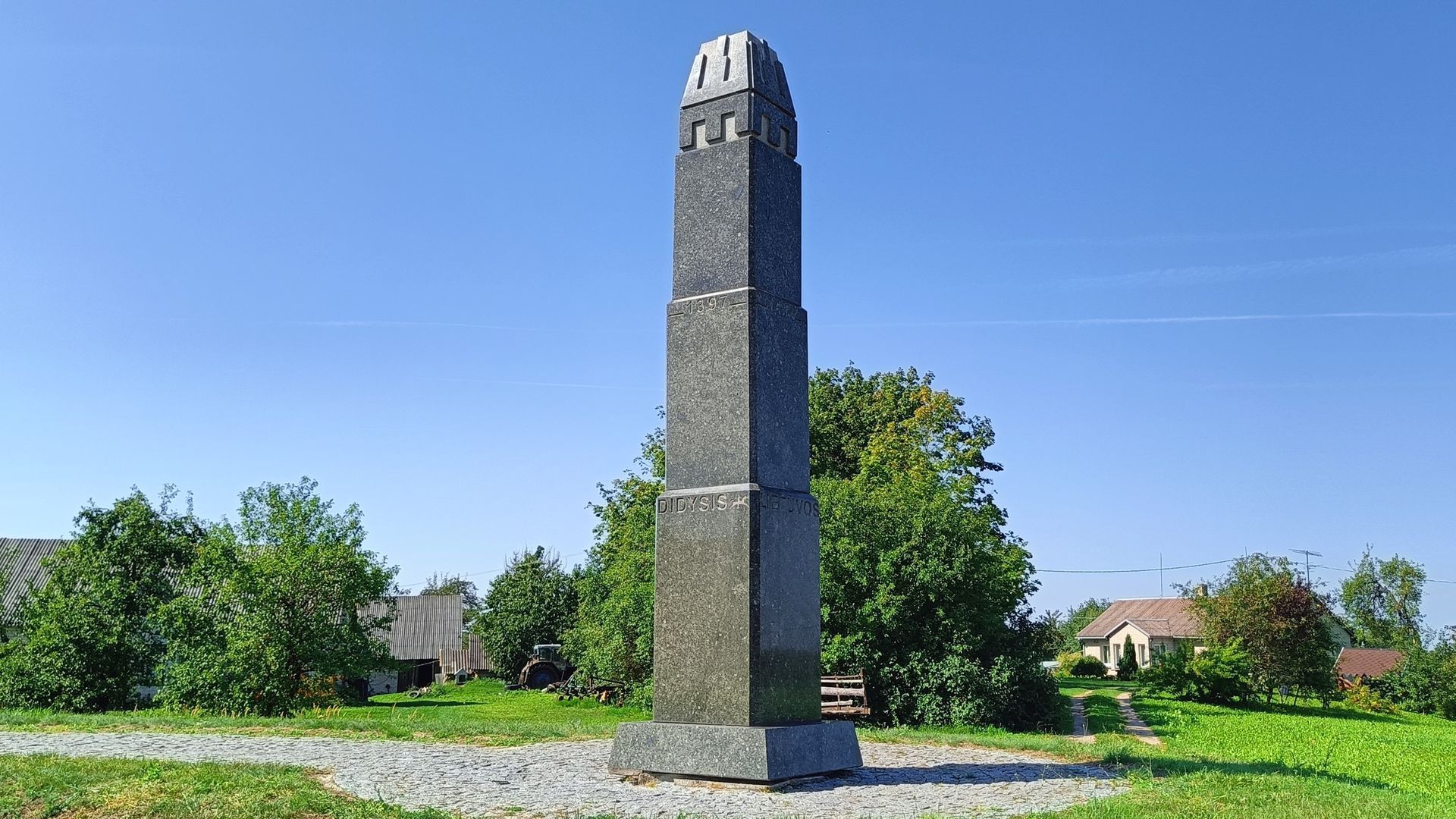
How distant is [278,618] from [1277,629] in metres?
34.8

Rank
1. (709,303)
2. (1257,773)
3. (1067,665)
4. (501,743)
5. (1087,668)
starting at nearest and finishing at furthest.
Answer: (709,303) → (1257,773) → (501,743) → (1087,668) → (1067,665)

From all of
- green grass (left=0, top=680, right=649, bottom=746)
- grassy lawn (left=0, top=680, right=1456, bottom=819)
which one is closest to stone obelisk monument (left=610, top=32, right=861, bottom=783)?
grassy lawn (left=0, top=680, right=1456, bottom=819)

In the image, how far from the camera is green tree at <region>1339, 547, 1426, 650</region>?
3238 inches

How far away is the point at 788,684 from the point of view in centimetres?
820

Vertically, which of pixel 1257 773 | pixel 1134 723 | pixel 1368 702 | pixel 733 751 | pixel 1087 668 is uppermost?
pixel 733 751

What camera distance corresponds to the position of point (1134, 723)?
96.3 feet

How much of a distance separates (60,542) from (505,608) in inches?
835

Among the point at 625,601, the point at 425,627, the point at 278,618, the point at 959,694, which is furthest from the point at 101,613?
the point at 425,627

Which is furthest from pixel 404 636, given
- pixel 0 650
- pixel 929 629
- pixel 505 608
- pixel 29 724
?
pixel 29 724

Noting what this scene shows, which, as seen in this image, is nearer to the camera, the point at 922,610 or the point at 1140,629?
the point at 922,610

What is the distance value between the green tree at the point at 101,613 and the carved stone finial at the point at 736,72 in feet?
62.2

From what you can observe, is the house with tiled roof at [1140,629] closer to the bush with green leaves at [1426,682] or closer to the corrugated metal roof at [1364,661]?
the corrugated metal roof at [1364,661]

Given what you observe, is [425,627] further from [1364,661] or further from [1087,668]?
[1364,661]

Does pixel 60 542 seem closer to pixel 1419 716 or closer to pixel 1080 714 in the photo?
pixel 1080 714
